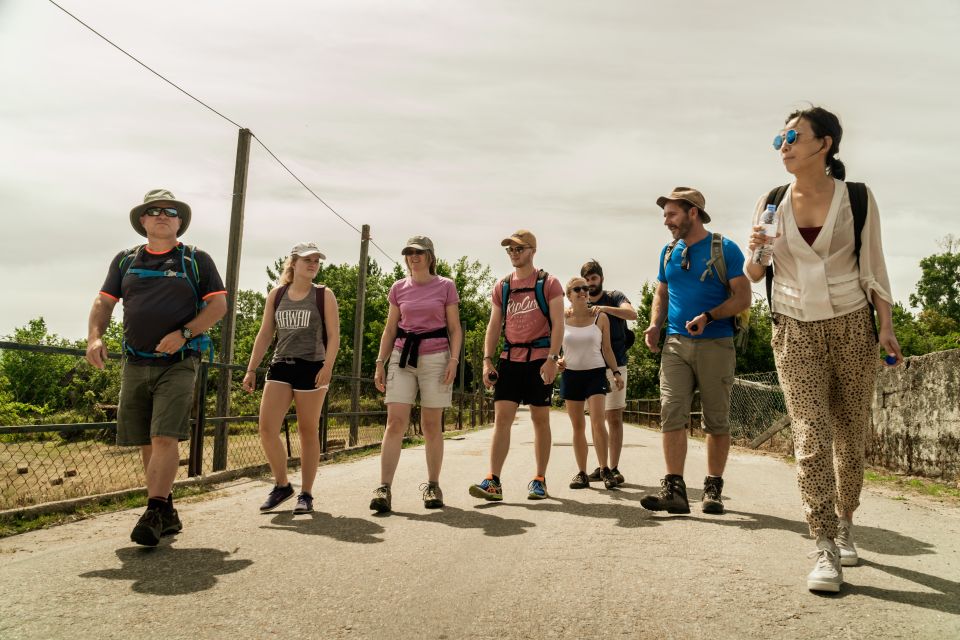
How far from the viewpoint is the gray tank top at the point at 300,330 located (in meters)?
5.43

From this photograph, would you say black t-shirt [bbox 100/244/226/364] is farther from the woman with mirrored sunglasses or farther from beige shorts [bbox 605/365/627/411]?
beige shorts [bbox 605/365/627/411]

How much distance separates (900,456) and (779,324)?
5.29 m

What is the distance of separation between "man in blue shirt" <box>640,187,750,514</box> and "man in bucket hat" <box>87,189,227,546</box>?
2.78 metres

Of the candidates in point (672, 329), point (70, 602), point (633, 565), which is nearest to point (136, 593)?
point (70, 602)

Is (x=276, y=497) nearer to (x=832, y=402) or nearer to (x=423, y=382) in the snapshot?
(x=423, y=382)

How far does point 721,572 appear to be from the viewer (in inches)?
132

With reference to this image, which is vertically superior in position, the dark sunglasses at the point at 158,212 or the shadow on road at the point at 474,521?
the dark sunglasses at the point at 158,212

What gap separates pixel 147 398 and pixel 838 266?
12.4 ft

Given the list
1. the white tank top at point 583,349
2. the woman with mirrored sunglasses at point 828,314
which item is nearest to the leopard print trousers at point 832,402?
the woman with mirrored sunglasses at point 828,314

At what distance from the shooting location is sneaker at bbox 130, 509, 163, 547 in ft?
12.9

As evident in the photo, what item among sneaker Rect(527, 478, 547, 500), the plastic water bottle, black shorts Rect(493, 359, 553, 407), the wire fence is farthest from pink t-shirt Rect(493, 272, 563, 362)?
the wire fence

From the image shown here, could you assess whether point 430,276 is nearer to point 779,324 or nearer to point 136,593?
point 779,324

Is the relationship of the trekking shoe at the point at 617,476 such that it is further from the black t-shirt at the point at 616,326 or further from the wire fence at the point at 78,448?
the wire fence at the point at 78,448

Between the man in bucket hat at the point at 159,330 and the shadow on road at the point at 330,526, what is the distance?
0.70 meters
